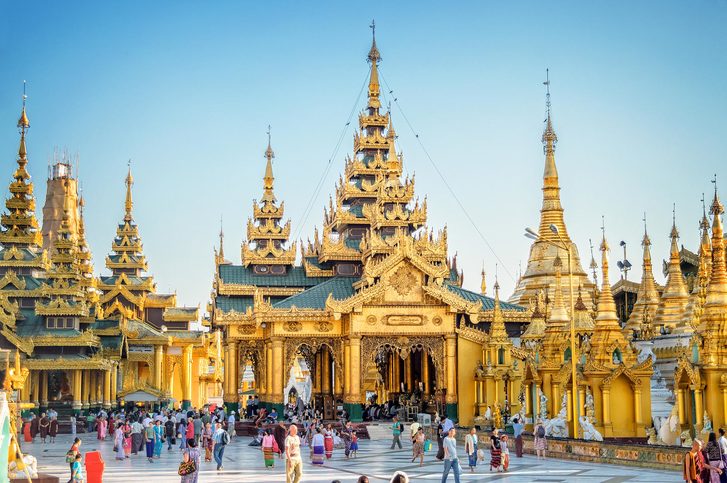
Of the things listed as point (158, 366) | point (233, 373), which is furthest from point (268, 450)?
point (158, 366)

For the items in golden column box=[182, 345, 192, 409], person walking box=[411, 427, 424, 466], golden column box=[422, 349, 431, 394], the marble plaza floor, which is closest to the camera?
the marble plaza floor

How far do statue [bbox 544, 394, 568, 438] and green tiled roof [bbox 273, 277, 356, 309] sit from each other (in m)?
14.7

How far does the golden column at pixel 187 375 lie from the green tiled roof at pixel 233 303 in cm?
Answer: 2021

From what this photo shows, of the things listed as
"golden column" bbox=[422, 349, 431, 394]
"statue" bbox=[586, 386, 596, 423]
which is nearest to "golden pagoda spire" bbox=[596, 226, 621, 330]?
"statue" bbox=[586, 386, 596, 423]

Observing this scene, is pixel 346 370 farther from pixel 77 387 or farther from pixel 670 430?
pixel 670 430

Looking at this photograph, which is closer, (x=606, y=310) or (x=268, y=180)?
(x=606, y=310)

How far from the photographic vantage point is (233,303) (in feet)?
179

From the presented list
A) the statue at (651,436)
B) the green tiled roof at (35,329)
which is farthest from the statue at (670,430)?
the green tiled roof at (35,329)

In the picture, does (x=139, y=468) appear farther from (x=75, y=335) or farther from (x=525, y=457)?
(x=75, y=335)

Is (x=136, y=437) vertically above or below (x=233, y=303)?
below

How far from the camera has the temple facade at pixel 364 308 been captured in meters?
49.5

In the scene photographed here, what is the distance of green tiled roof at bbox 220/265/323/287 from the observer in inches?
2222

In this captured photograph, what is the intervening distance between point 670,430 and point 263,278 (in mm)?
28395

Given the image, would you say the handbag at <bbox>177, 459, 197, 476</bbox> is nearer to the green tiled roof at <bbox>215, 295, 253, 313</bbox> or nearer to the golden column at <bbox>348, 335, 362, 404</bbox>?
the golden column at <bbox>348, 335, 362, 404</bbox>
